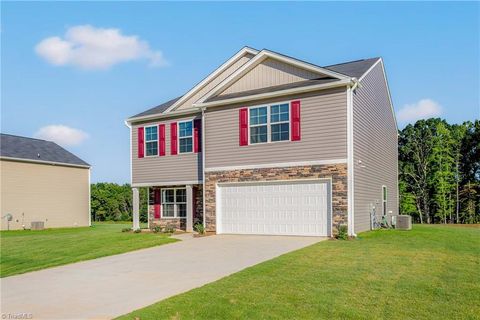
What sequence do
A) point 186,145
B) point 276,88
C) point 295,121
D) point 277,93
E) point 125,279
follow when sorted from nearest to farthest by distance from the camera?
point 125,279 < point 295,121 < point 277,93 < point 276,88 < point 186,145

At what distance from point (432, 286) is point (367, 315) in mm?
2230

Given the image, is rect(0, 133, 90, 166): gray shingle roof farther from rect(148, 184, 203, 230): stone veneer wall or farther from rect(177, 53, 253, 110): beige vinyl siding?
rect(177, 53, 253, 110): beige vinyl siding

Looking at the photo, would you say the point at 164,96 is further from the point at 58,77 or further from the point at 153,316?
the point at 153,316

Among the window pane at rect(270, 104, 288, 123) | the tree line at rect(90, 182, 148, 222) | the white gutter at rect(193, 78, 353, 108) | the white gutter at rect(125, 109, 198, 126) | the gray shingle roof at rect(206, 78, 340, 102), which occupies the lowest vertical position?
the tree line at rect(90, 182, 148, 222)

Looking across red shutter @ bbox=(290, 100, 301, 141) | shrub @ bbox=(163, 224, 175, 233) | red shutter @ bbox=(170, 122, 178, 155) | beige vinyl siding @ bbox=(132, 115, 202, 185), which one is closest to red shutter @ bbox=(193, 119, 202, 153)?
beige vinyl siding @ bbox=(132, 115, 202, 185)

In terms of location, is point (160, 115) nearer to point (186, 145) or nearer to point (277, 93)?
point (186, 145)

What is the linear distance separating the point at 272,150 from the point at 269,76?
3455mm

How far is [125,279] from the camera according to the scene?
9375 mm

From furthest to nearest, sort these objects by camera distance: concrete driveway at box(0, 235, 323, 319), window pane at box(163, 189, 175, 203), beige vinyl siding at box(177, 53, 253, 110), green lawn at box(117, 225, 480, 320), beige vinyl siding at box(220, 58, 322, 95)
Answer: window pane at box(163, 189, 175, 203), beige vinyl siding at box(177, 53, 253, 110), beige vinyl siding at box(220, 58, 322, 95), concrete driveway at box(0, 235, 323, 319), green lawn at box(117, 225, 480, 320)

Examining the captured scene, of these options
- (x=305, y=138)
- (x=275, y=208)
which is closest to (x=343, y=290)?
(x=305, y=138)

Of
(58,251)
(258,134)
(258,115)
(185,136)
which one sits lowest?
(58,251)

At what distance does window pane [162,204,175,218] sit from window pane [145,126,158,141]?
3533 millimetres

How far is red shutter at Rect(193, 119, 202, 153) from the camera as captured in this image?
2005cm

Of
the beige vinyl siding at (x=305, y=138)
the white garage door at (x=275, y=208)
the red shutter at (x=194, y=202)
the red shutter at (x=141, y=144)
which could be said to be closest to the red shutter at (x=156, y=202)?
the red shutter at (x=141, y=144)
